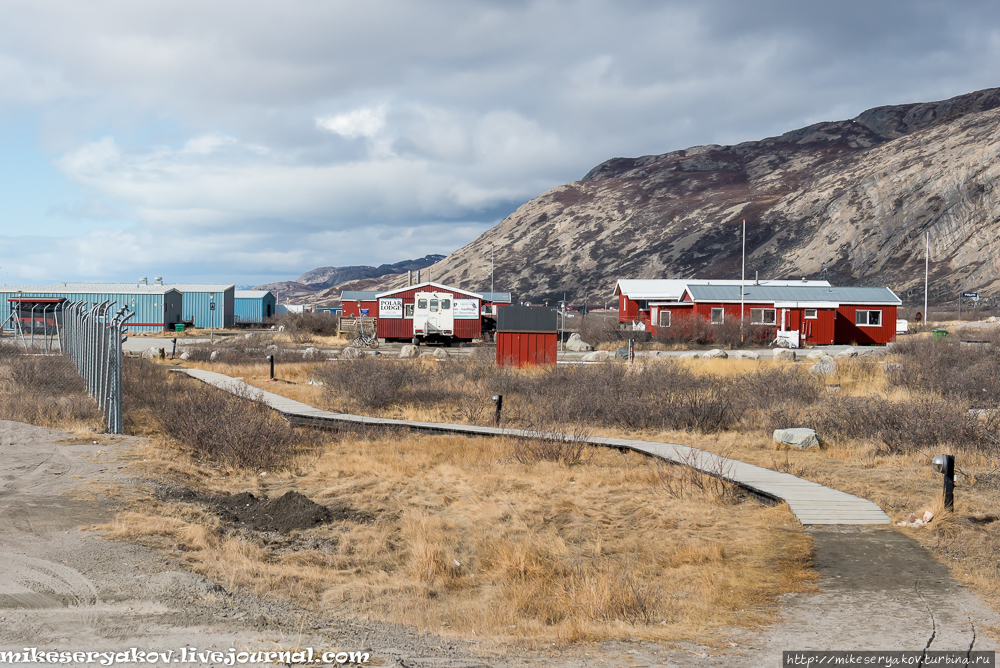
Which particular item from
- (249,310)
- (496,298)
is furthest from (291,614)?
(249,310)

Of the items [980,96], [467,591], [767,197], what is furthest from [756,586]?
[980,96]

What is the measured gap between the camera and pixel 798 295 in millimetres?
43938

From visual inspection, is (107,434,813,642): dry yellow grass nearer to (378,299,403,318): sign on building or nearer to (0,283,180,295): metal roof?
(378,299,403,318): sign on building

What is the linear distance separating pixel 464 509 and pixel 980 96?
202122mm

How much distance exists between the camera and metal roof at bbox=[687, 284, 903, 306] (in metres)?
43.0

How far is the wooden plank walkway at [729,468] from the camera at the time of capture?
29.4 feet

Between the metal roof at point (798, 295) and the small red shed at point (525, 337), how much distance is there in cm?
2068

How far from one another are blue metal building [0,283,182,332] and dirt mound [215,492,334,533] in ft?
168

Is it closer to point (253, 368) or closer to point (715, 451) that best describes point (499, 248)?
point (253, 368)

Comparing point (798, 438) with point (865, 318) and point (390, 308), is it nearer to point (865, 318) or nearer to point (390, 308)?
point (865, 318)

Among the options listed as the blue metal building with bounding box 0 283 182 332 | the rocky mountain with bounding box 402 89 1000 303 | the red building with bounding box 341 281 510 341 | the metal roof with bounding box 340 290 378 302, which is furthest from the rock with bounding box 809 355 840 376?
the rocky mountain with bounding box 402 89 1000 303

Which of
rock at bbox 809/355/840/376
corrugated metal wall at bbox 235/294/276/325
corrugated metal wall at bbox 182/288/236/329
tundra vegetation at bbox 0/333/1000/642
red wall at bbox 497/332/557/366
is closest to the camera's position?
tundra vegetation at bbox 0/333/1000/642

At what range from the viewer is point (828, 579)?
22.9 ft

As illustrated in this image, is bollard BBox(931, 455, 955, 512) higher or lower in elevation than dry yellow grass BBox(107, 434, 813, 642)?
higher
